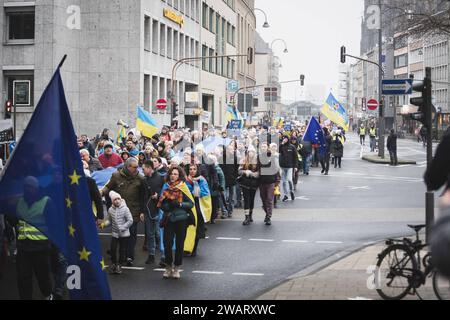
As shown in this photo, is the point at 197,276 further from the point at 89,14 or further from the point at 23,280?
the point at 89,14

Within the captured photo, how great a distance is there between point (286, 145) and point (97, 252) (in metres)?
16.8

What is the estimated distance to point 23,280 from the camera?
8.71m

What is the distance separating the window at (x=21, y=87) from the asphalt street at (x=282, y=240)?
2273cm

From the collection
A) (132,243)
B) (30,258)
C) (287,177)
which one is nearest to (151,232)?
(132,243)

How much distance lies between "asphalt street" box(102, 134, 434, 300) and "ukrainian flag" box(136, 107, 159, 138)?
560 centimetres

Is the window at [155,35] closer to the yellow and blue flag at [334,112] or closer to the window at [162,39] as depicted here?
the window at [162,39]

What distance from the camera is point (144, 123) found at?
89.4 ft

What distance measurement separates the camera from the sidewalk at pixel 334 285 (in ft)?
29.9

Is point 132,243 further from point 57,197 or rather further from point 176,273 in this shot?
point 57,197

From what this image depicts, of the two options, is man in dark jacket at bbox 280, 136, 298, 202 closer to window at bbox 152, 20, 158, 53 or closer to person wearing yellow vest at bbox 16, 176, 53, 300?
person wearing yellow vest at bbox 16, 176, 53, 300

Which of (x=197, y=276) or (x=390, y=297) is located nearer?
(x=390, y=297)

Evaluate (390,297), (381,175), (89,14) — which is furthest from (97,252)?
(89,14)

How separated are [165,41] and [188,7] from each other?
27.7ft

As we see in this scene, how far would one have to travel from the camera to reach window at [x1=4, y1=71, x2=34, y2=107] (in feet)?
145
